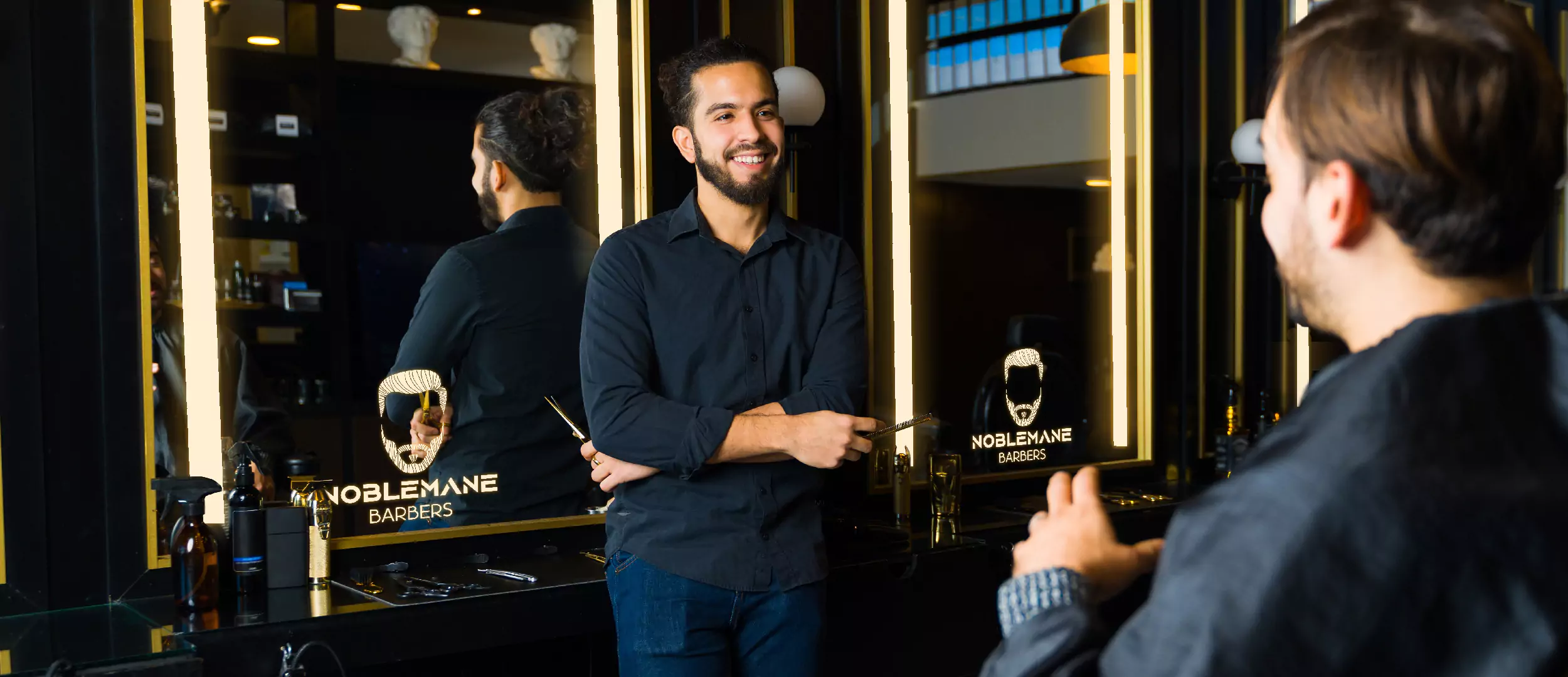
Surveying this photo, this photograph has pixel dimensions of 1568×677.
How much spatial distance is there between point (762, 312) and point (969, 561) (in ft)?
3.85

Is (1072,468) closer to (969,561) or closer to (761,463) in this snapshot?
(969,561)

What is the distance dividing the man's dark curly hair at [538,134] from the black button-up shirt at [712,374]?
0.59 meters

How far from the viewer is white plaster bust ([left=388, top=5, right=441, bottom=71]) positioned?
276 centimetres

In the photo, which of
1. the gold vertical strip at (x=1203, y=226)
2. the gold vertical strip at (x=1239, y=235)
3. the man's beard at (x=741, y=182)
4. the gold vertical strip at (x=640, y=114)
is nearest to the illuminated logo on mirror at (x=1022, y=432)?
the gold vertical strip at (x=1203, y=226)

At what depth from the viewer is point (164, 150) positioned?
2.51 meters

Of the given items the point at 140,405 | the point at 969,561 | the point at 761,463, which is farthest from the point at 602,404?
the point at 969,561

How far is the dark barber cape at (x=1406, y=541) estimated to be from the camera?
81cm

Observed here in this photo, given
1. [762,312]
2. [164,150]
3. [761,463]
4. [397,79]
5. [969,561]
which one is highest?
[397,79]

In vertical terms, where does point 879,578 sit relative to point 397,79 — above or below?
below

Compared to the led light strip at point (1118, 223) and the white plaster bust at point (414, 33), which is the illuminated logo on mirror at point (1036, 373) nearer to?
the led light strip at point (1118, 223)

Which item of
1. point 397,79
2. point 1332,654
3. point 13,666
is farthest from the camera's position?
point 397,79

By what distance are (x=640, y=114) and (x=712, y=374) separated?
3.15 ft

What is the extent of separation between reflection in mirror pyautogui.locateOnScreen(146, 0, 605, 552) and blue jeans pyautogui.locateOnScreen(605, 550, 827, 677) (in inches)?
27.2

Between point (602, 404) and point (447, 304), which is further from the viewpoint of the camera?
point (447, 304)
